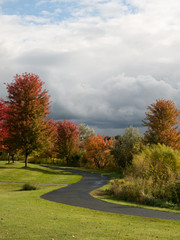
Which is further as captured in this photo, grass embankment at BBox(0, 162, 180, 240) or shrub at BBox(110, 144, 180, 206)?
shrub at BBox(110, 144, 180, 206)

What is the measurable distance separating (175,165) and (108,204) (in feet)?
29.9

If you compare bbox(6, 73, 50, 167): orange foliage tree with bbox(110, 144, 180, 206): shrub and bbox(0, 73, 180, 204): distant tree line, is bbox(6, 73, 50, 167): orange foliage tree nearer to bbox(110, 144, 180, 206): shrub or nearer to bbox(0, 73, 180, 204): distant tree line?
bbox(0, 73, 180, 204): distant tree line

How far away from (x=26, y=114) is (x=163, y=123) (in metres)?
18.6

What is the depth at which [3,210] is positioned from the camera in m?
12.2

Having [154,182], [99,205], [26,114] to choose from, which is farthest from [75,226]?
[26,114]

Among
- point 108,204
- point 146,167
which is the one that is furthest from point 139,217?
point 146,167

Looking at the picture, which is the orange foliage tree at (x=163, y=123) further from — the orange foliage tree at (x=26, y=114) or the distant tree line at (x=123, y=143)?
the orange foliage tree at (x=26, y=114)

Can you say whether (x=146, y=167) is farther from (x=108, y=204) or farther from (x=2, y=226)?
(x=2, y=226)

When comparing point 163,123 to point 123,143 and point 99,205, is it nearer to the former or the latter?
point 123,143

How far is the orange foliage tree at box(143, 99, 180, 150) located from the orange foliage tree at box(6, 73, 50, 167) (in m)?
14.6

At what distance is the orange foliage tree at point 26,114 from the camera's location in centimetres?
3491

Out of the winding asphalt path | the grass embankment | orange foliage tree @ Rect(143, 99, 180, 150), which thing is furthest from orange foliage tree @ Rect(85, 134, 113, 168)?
the grass embankment

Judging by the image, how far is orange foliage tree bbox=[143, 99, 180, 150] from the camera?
119 feet

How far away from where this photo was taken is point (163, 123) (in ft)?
122
